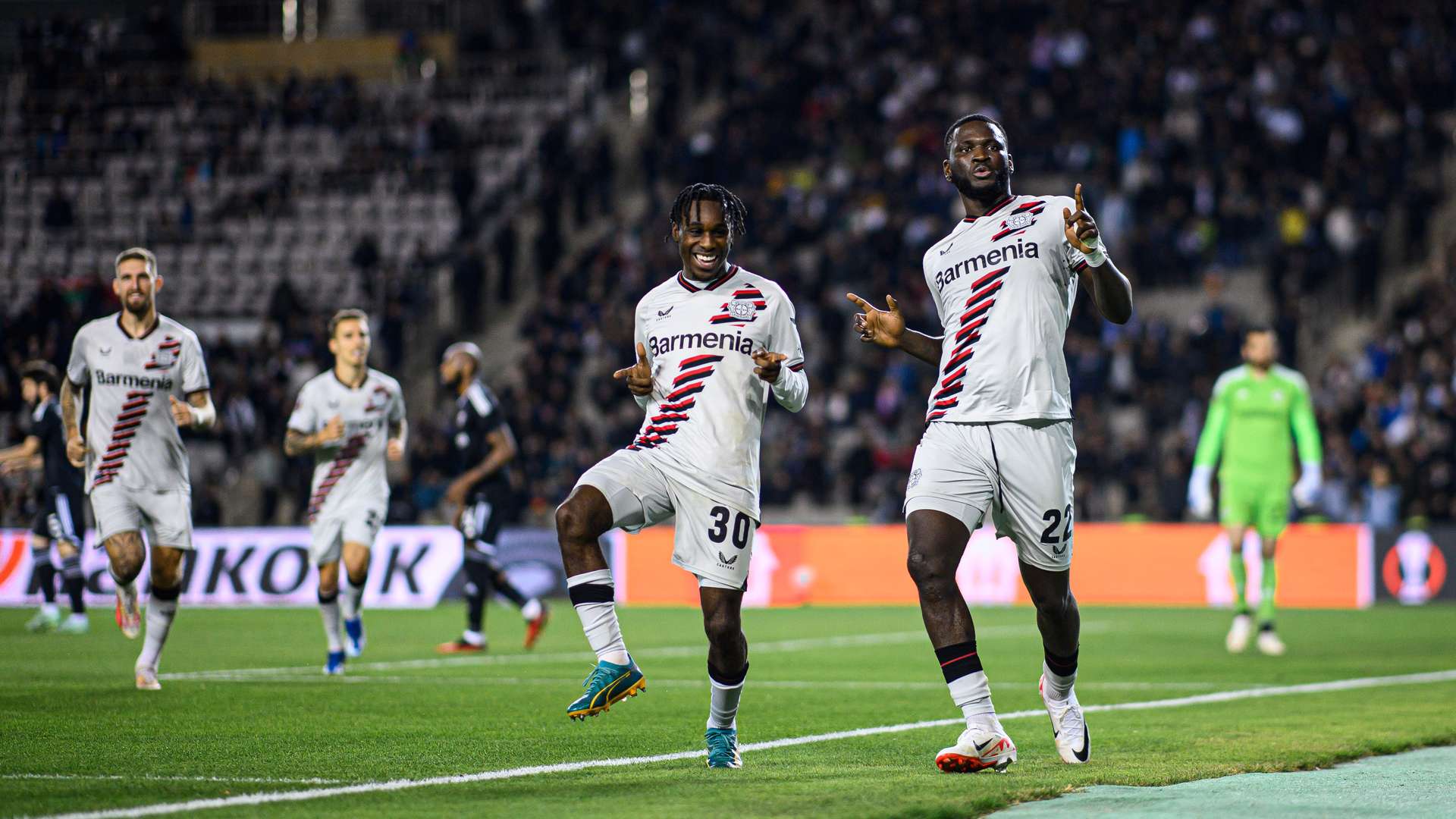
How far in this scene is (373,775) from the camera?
735cm

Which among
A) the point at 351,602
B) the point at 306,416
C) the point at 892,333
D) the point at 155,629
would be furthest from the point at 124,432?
the point at 892,333

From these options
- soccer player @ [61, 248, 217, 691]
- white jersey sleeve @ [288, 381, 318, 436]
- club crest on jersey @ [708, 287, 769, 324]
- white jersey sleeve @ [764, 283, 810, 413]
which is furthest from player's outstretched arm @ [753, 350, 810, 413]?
white jersey sleeve @ [288, 381, 318, 436]

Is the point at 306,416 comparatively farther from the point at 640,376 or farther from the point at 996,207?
the point at 996,207

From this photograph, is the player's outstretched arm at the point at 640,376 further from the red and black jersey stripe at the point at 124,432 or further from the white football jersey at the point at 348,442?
the white football jersey at the point at 348,442

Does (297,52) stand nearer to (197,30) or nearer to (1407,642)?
(197,30)

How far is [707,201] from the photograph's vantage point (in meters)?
7.89

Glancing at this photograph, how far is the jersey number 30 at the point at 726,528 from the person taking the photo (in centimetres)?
766

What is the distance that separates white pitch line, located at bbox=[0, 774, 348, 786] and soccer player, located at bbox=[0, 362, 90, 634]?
10.9 meters

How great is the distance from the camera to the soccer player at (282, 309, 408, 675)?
13.7m

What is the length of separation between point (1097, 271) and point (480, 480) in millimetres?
8903

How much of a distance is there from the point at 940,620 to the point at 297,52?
109 ft

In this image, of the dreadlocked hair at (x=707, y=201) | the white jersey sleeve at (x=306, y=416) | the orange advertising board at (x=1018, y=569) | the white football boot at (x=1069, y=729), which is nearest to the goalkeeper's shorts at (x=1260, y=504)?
the orange advertising board at (x=1018, y=569)

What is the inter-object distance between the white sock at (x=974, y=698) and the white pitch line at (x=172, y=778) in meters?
2.37

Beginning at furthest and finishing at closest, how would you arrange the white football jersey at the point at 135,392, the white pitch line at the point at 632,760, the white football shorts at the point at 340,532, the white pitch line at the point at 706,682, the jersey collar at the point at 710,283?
1. the white football shorts at the point at 340,532
2. the white pitch line at the point at 706,682
3. the white football jersey at the point at 135,392
4. the jersey collar at the point at 710,283
5. the white pitch line at the point at 632,760
